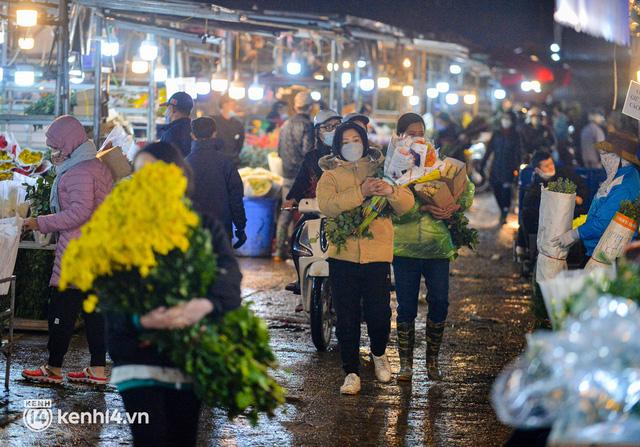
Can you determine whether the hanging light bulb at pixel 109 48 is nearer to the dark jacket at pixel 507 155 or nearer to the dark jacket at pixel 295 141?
the dark jacket at pixel 295 141

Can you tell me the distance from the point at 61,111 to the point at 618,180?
632cm

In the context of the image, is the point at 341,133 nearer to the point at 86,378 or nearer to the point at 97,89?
the point at 86,378

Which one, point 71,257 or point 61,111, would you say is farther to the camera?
point 61,111

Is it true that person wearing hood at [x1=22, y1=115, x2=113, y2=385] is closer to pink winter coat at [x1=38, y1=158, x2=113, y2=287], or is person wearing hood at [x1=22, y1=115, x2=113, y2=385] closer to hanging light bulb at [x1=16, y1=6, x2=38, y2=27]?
pink winter coat at [x1=38, y1=158, x2=113, y2=287]

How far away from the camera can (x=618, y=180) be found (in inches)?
321

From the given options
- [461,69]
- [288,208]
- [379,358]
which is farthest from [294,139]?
[461,69]

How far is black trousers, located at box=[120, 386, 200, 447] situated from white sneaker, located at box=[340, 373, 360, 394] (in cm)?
332

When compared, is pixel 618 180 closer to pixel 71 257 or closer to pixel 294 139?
pixel 71 257

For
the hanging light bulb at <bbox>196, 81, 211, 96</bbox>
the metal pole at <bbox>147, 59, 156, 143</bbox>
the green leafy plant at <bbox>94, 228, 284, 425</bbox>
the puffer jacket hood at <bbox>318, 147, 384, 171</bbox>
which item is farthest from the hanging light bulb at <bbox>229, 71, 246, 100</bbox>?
the green leafy plant at <bbox>94, 228, 284, 425</bbox>

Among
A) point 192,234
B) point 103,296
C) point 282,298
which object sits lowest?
point 282,298

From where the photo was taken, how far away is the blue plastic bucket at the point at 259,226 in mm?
16109

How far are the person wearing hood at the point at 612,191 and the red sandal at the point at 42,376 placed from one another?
3922 mm

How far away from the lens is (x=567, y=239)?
8195 millimetres

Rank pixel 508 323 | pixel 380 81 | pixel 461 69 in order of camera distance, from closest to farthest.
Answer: pixel 508 323 < pixel 380 81 < pixel 461 69
